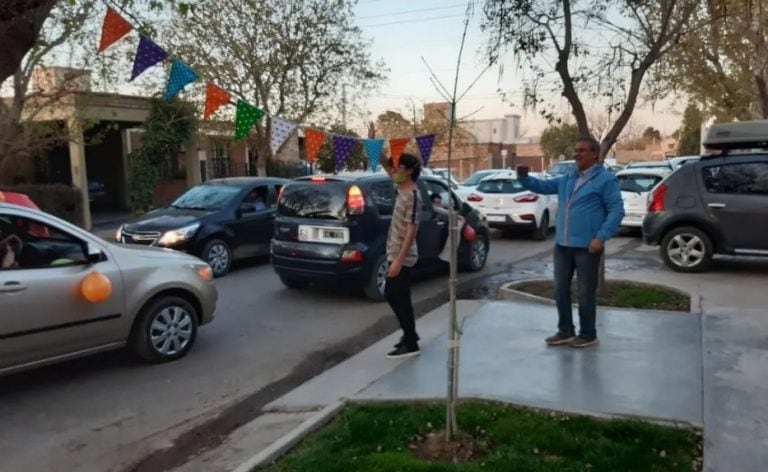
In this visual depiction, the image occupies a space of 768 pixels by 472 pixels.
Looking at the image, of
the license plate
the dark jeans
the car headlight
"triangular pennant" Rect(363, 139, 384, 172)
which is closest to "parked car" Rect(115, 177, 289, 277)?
the car headlight

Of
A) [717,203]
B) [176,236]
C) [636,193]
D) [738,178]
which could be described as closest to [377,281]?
[176,236]

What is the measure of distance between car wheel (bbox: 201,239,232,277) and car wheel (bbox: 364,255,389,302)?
3.23 m

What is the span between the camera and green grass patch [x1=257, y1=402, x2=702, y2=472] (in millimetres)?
3619

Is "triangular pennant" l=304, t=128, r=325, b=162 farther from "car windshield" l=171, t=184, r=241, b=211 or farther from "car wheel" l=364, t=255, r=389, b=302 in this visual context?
"car windshield" l=171, t=184, r=241, b=211

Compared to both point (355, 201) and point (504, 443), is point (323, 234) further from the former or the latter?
point (504, 443)

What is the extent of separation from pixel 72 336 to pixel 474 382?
319 centimetres

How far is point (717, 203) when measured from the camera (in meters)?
9.41

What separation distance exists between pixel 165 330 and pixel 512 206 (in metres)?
9.78

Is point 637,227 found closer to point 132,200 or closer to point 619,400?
point 619,400

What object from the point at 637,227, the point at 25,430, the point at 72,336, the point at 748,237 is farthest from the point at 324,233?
the point at 637,227

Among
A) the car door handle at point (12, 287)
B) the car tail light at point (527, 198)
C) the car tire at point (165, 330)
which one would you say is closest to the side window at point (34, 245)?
the car door handle at point (12, 287)

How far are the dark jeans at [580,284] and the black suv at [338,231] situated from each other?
7.01ft

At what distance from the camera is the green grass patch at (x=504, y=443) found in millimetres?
3619

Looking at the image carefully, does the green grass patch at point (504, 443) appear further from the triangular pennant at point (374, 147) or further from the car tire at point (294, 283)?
the car tire at point (294, 283)
